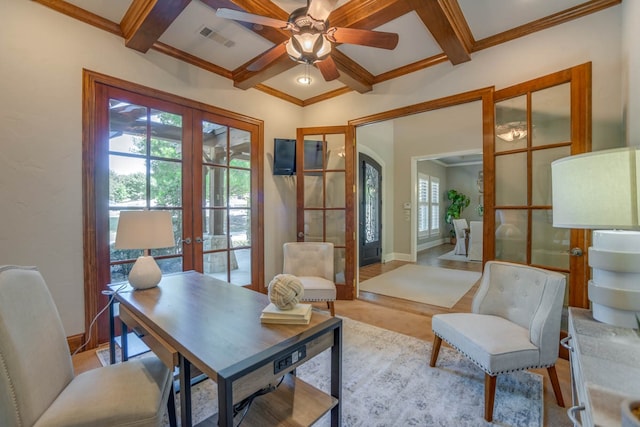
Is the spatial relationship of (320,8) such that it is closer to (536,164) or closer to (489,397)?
(536,164)

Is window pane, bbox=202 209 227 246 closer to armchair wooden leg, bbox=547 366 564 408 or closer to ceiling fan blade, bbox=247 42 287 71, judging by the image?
ceiling fan blade, bbox=247 42 287 71

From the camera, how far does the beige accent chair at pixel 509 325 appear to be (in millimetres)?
1582

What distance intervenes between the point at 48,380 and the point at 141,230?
2.78ft

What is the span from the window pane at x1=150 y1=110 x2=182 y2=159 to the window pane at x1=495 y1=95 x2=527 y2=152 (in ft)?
10.3

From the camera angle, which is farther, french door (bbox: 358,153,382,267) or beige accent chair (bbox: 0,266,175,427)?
french door (bbox: 358,153,382,267)

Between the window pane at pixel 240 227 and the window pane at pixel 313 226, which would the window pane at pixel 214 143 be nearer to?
the window pane at pixel 240 227

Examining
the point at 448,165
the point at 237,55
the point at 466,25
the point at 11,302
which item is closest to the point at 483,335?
the point at 11,302

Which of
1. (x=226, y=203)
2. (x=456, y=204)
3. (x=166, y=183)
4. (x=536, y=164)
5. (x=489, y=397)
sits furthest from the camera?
(x=456, y=204)

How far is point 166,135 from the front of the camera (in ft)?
9.23

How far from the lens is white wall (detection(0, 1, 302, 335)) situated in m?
2.00

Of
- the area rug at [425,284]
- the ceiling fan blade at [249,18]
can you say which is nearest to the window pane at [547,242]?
the area rug at [425,284]

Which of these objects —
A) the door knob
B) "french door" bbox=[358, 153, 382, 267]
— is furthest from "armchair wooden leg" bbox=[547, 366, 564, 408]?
"french door" bbox=[358, 153, 382, 267]

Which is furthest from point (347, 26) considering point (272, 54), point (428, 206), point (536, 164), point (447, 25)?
point (428, 206)

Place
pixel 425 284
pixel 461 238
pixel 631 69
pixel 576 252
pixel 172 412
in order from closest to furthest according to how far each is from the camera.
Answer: pixel 172 412, pixel 631 69, pixel 576 252, pixel 425 284, pixel 461 238
